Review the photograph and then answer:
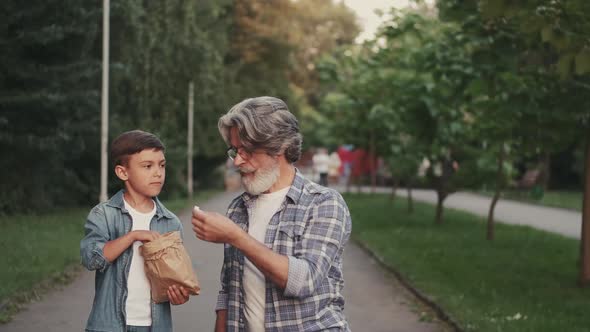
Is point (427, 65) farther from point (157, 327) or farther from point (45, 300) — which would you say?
point (157, 327)

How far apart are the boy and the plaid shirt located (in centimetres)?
82

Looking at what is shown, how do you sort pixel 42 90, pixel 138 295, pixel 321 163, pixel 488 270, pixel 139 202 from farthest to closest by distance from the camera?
1. pixel 321 163
2. pixel 42 90
3. pixel 488 270
4. pixel 139 202
5. pixel 138 295

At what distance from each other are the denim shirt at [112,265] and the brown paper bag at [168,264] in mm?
170

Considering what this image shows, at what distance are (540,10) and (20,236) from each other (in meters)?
10.1

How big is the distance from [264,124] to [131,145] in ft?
3.50

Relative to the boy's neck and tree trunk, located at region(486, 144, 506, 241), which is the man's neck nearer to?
the boy's neck

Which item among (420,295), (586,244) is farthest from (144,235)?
(586,244)

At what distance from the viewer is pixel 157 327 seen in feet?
12.6

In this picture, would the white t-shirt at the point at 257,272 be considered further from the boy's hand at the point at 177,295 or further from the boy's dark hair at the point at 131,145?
the boy's dark hair at the point at 131,145

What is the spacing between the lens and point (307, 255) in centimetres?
Result: 296

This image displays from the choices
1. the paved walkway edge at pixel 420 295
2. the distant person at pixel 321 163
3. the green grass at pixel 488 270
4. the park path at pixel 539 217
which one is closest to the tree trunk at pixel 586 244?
the green grass at pixel 488 270

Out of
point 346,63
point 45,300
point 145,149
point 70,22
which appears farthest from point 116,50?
point 145,149

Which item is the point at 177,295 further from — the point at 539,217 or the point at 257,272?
the point at 539,217

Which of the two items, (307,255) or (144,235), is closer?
(307,255)
